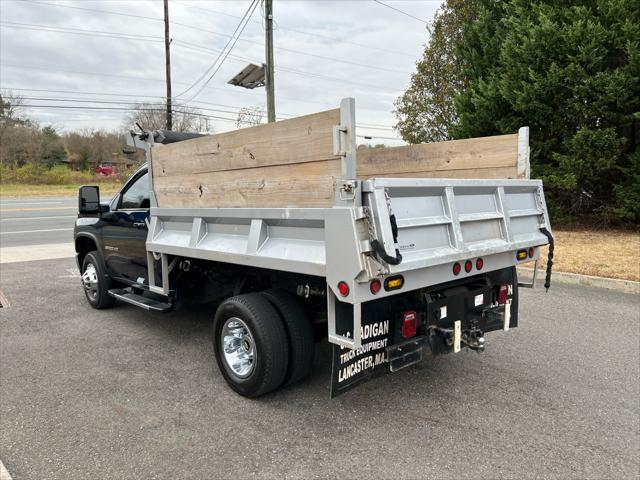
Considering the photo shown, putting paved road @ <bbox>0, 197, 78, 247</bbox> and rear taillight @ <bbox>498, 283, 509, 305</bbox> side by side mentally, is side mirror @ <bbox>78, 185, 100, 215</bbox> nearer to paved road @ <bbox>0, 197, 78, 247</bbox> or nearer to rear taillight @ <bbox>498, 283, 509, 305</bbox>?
rear taillight @ <bbox>498, 283, 509, 305</bbox>

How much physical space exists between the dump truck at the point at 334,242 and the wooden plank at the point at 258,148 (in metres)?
0.01

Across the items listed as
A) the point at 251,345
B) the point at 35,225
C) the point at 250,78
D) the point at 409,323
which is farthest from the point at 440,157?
the point at 35,225

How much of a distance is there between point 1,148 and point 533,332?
47.8 metres

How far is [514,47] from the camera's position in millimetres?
10719

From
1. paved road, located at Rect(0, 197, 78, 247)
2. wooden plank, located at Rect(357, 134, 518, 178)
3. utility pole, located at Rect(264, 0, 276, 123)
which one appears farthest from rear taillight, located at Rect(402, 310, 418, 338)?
paved road, located at Rect(0, 197, 78, 247)

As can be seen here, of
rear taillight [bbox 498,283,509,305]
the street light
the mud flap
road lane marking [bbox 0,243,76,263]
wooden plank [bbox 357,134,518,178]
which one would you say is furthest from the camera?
the street light

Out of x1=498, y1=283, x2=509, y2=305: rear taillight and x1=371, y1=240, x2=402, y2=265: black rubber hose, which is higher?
x1=371, y1=240, x2=402, y2=265: black rubber hose

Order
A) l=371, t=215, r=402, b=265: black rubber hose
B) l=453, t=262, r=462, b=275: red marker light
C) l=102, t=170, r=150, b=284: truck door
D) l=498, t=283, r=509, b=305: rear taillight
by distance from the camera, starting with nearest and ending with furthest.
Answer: l=371, t=215, r=402, b=265: black rubber hose
l=453, t=262, r=462, b=275: red marker light
l=498, t=283, r=509, b=305: rear taillight
l=102, t=170, r=150, b=284: truck door

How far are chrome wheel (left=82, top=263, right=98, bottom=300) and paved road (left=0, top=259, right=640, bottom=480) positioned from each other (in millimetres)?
898

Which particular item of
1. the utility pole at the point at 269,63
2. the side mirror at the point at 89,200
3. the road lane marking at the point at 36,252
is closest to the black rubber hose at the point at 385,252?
Result: the side mirror at the point at 89,200

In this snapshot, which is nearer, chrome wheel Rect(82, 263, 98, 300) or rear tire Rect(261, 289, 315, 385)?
rear tire Rect(261, 289, 315, 385)

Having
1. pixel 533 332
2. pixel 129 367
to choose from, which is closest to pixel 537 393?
pixel 533 332

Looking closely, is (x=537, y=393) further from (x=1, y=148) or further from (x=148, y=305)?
(x=1, y=148)

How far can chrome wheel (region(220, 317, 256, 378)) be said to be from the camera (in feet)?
11.5
